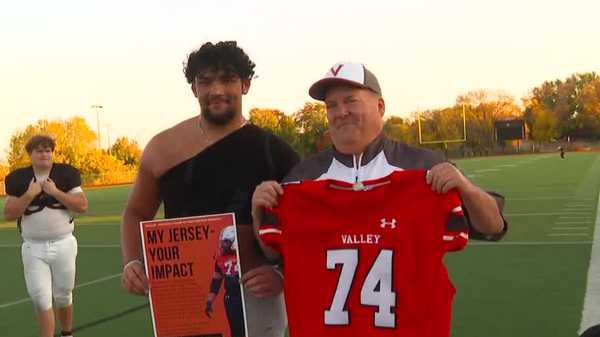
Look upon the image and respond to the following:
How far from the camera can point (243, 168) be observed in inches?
135

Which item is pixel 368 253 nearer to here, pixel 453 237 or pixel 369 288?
pixel 369 288

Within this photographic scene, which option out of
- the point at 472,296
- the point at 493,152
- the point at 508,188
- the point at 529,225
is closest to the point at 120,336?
the point at 472,296

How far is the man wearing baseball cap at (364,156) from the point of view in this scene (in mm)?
2832

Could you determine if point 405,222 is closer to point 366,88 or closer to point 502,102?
point 366,88

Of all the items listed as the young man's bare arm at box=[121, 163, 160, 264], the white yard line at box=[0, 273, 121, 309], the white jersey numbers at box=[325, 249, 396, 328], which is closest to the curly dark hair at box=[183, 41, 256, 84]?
the young man's bare arm at box=[121, 163, 160, 264]

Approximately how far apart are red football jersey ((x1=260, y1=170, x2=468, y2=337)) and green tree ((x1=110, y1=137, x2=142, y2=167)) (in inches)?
3726

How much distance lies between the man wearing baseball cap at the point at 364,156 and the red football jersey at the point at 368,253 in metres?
0.06

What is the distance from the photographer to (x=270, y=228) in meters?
3.12

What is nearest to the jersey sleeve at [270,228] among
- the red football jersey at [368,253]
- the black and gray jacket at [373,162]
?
the red football jersey at [368,253]

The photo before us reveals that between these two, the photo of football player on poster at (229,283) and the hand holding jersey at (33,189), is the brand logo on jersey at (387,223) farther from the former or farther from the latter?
the hand holding jersey at (33,189)

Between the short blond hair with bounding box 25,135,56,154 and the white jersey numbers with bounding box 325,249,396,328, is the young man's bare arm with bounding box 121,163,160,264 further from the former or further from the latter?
the short blond hair with bounding box 25,135,56,154

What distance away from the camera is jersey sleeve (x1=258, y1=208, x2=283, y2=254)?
3.12 metres

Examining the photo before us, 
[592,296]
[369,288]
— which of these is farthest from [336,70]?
[592,296]

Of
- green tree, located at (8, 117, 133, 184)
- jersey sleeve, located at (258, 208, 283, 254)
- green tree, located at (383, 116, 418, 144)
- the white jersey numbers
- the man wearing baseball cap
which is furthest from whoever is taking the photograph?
green tree, located at (383, 116, 418, 144)
